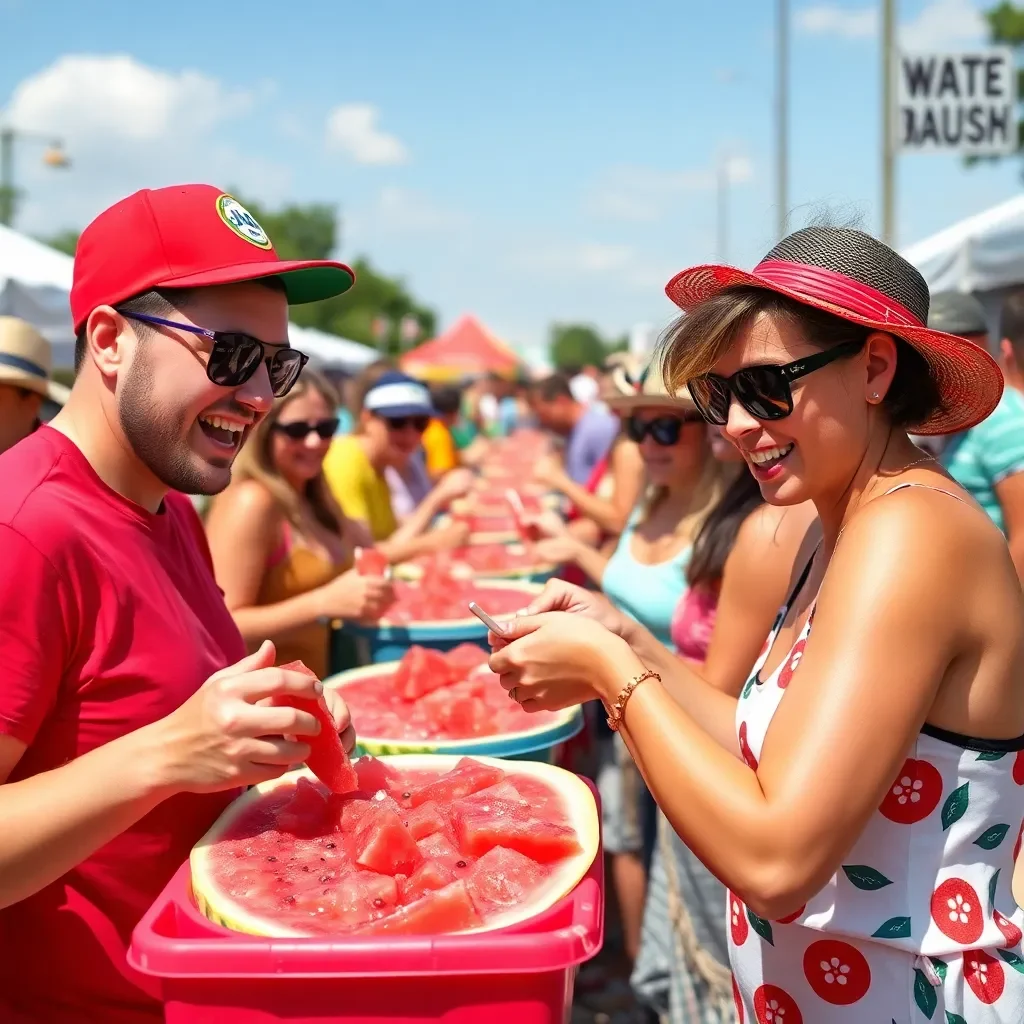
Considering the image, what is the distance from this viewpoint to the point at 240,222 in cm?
204

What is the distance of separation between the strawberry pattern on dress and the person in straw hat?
346cm

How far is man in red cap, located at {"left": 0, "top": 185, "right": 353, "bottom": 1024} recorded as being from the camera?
159 cm

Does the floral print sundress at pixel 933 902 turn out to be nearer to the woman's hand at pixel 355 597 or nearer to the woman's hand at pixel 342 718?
the woman's hand at pixel 342 718

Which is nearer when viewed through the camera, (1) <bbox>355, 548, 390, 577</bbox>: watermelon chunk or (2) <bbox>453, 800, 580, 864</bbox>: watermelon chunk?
(2) <bbox>453, 800, 580, 864</bbox>: watermelon chunk

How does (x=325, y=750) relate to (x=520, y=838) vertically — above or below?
above

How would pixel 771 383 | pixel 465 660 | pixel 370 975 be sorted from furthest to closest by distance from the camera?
pixel 465 660 → pixel 771 383 → pixel 370 975

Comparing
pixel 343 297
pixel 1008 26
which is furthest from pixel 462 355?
pixel 343 297

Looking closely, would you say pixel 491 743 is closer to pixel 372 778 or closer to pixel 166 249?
pixel 372 778

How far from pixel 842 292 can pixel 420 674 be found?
196 centimetres

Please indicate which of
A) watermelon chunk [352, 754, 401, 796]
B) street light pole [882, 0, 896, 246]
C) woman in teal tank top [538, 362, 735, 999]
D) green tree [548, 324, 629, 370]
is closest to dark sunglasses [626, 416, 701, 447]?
woman in teal tank top [538, 362, 735, 999]

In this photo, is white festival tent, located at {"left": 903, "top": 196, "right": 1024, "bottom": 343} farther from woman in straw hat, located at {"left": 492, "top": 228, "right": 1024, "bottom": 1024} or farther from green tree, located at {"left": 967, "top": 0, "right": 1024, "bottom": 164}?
green tree, located at {"left": 967, "top": 0, "right": 1024, "bottom": 164}

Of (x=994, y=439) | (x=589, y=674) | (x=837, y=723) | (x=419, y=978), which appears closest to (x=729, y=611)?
(x=589, y=674)

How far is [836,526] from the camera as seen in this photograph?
2.00 meters

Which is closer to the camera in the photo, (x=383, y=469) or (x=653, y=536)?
(x=653, y=536)
